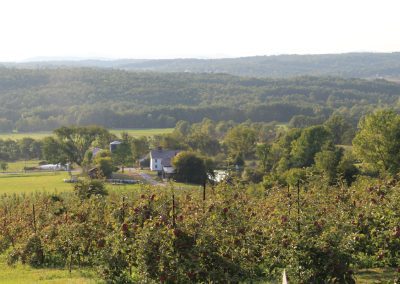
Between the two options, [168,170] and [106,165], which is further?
[168,170]

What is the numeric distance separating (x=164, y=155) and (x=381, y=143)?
29.6 metres

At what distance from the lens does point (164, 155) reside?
66875mm

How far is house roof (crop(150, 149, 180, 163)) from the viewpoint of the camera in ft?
214

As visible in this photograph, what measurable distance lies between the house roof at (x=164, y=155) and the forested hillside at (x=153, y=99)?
56219 millimetres

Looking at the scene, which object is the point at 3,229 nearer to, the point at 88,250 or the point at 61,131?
the point at 88,250

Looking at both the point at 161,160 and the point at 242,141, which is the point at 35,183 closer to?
the point at 161,160

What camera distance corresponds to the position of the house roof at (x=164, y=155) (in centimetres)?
6525

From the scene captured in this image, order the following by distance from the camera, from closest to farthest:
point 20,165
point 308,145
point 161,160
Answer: point 308,145
point 161,160
point 20,165

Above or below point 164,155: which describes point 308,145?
above

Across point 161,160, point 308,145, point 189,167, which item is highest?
point 308,145

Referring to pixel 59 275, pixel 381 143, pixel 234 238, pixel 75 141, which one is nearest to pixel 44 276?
pixel 59 275

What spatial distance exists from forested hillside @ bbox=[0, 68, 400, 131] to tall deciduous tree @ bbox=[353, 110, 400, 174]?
68930mm

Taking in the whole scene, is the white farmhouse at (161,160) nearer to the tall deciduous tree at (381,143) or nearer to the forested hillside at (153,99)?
the tall deciduous tree at (381,143)

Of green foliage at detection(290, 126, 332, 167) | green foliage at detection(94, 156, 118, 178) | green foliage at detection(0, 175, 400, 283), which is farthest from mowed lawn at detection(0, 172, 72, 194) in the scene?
green foliage at detection(0, 175, 400, 283)
